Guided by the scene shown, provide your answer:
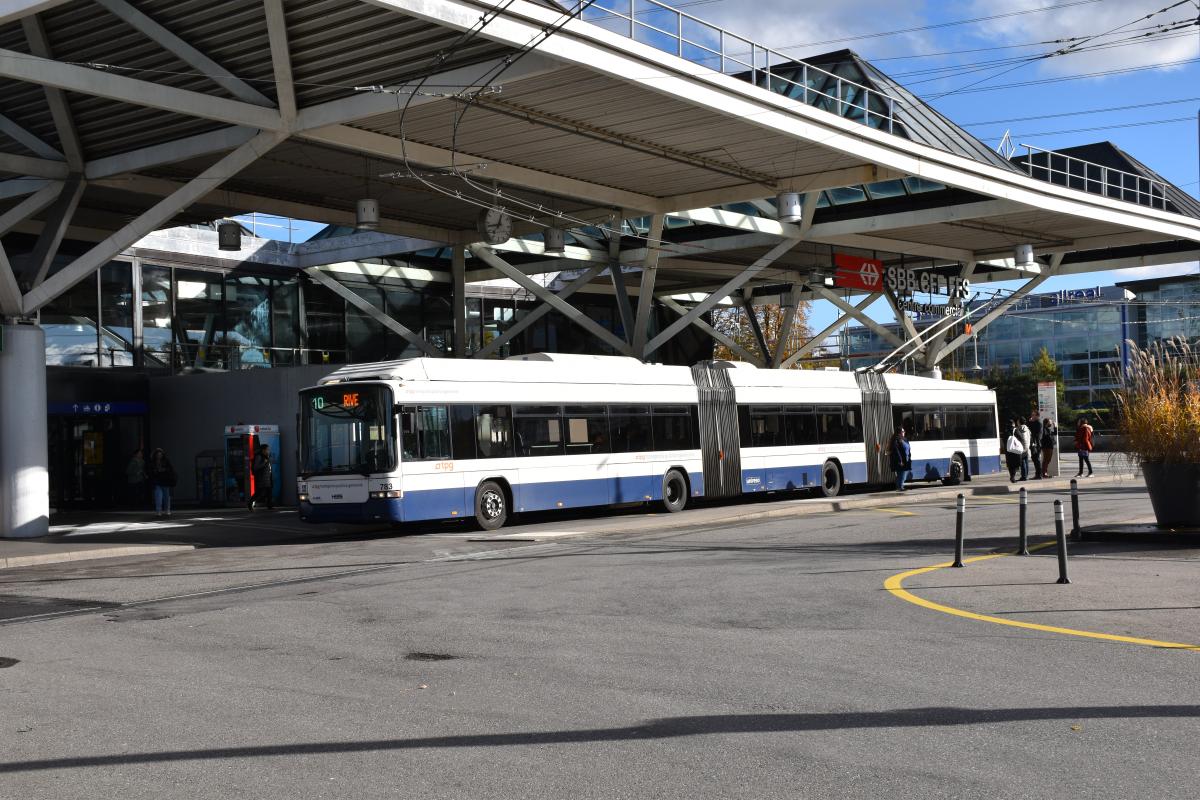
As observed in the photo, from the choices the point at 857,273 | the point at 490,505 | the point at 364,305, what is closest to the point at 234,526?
the point at 490,505

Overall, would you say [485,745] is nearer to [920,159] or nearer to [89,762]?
[89,762]

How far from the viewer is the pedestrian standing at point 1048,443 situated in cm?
3722

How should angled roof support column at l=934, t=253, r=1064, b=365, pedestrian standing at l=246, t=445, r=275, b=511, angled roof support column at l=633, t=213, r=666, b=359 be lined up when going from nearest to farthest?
1. pedestrian standing at l=246, t=445, r=275, b=511
2. angled roof support column at l=633, t=213, r=666, b=359
3. angled roof support column at l=934, t=253, r=1064, b=365

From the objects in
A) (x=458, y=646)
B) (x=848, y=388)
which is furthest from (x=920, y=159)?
(x=458, y=646)

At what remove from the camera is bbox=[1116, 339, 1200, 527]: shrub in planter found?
16.9 meters

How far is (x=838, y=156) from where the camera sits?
29.0m

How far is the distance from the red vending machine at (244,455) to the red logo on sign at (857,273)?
17.6 metres

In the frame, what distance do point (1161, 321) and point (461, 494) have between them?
78.4 meters

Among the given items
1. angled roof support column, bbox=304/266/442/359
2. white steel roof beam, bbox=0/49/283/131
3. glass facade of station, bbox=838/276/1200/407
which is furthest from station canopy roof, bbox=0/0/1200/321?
glass facade of station, bbox=838/276/1200/407

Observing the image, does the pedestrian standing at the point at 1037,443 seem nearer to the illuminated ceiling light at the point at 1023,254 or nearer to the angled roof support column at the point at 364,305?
the illuminated ceiling light at the point at 1023,254

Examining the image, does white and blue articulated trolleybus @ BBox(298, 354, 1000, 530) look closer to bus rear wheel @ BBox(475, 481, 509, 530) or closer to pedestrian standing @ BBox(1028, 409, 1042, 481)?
bus rear wheel @ BBox(475, 481, 509, 530)

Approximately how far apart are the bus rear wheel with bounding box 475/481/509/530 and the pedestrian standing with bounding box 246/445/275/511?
8.30 m

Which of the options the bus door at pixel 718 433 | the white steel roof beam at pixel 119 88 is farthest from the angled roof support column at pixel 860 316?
the white steel roof beam at pixel 119 88

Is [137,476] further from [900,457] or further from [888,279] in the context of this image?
[888,279]
